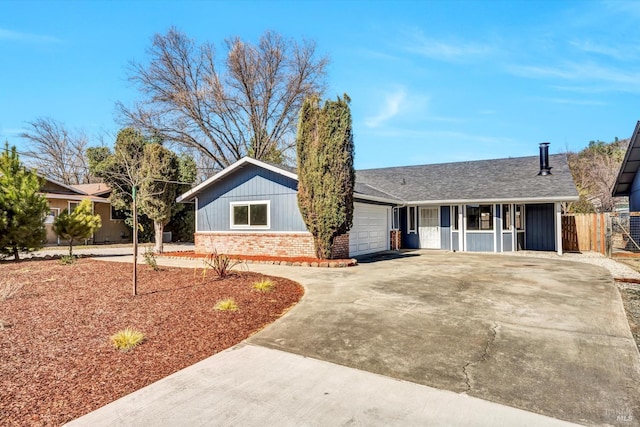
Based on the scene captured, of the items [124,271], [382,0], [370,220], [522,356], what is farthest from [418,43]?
[124,271]

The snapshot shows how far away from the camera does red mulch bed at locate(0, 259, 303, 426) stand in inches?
122

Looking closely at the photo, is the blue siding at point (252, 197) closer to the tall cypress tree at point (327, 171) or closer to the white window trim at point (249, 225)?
the white window trim at point (249, 225)

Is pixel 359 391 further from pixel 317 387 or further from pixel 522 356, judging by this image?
pixel 522 356

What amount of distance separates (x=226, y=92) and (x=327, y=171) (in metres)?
18.3

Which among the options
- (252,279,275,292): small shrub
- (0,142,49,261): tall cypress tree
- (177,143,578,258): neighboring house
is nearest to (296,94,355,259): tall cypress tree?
(177,143,578,258): neighboring house

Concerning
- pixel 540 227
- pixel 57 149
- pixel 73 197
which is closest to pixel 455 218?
pixel 540 227

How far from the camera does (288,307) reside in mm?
6238

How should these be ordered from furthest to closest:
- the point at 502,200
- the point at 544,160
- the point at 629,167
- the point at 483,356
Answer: the point at 544,160 → the point at 629,167 → the point at 502,200 → the point at 483,356

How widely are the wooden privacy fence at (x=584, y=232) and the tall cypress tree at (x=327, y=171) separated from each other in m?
12.0

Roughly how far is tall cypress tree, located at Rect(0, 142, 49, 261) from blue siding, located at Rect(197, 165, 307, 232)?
5.57 m

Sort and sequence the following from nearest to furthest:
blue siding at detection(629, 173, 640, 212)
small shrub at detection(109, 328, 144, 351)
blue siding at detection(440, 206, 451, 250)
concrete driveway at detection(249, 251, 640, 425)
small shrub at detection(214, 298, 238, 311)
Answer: concrete driveway at detection(249, 251, 640, 425)
small shrub at detection(109, 328, 144, 351)
small shrub at detection(214, 298, 238, 311)
blue siding at detection(629, 173, 640, 212)
blue siding at detection(440, 206, 451, 250)

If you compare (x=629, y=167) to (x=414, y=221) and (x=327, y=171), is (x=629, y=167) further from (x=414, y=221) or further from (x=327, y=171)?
(x=327, y=171)

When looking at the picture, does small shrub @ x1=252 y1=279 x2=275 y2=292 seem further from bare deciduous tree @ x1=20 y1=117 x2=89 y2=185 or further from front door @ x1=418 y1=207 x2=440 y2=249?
bare deciduous tree @ x1=20 y1=117 x2=89 y2=185

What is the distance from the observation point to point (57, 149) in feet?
114
